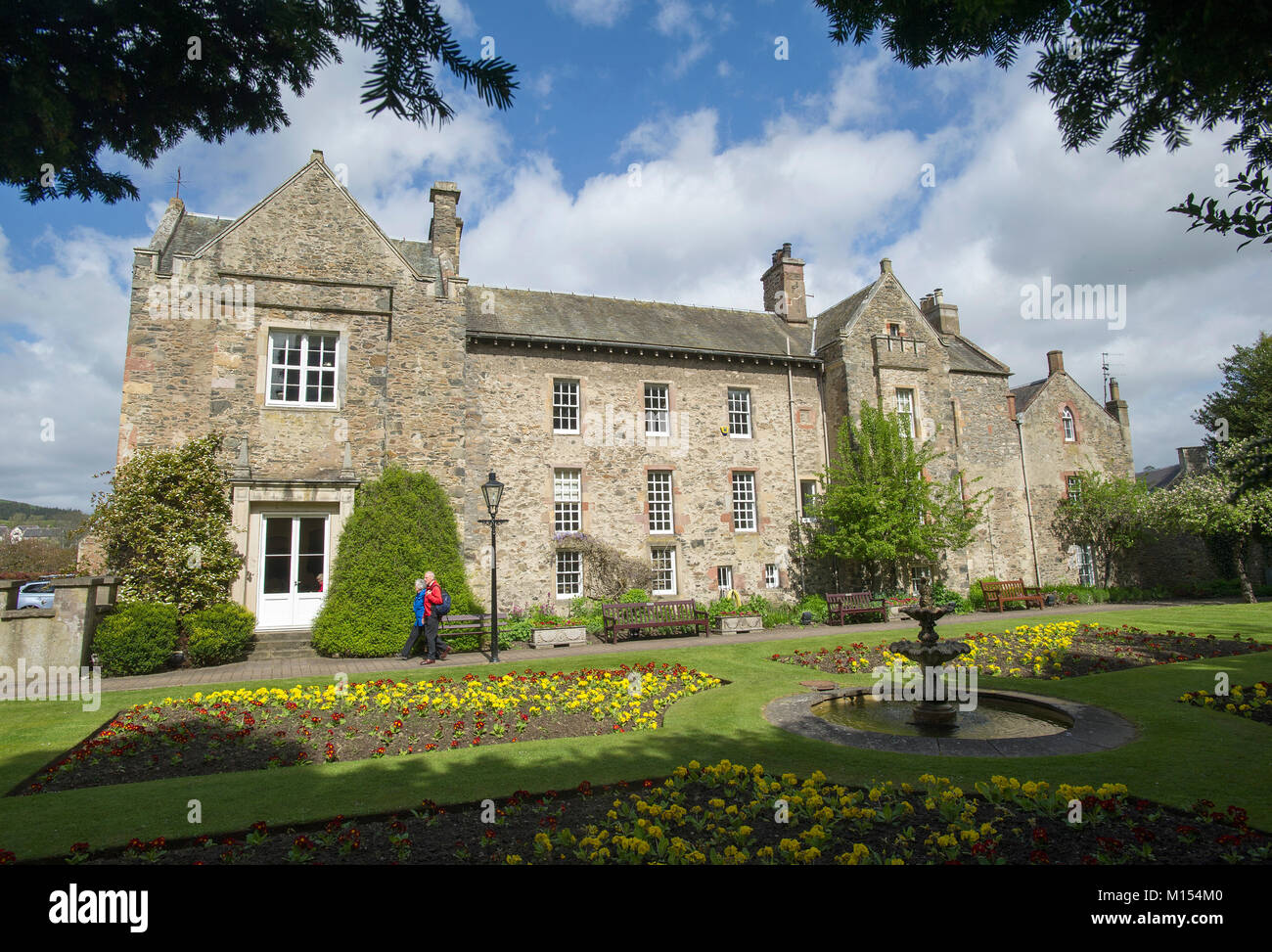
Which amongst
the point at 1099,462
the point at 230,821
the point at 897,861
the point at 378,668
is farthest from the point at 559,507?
the point at 1099,462

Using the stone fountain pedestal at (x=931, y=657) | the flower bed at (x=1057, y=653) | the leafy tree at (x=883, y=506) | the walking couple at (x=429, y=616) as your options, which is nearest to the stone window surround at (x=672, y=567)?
the leafy tree at (x=883, y=506)

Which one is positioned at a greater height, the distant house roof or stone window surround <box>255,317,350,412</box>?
the distant house roof

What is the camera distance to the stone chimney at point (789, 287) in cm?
2756

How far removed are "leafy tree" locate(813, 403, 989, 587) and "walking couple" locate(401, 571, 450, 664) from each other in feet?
43.9

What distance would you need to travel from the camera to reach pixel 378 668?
1380 cm

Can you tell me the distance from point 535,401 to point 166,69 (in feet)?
61.7

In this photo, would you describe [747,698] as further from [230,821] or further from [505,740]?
[230,821]

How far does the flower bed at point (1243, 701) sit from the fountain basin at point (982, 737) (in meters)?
1.52

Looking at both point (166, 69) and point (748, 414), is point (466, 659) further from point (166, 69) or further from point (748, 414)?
point (166, 69)

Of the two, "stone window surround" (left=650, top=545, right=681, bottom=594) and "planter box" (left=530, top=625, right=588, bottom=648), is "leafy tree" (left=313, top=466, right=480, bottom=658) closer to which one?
"planter box" (left=530, top=625, right=588, bottom=648)

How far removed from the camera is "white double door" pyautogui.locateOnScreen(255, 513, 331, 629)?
1669 centimetres

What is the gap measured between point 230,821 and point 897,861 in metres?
5.13

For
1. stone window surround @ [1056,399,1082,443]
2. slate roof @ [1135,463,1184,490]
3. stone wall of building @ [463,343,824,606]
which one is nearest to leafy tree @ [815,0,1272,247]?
stone wall of building @ [463,343,824,606]

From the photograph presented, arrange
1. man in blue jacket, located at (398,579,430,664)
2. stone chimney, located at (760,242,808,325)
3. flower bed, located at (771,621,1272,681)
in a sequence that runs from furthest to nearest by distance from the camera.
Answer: stone chimney, located at (760,242,808,325) < man in blue jacket, located at (398,579,430,664) < flower bed, located at (771,621,1272,681)
